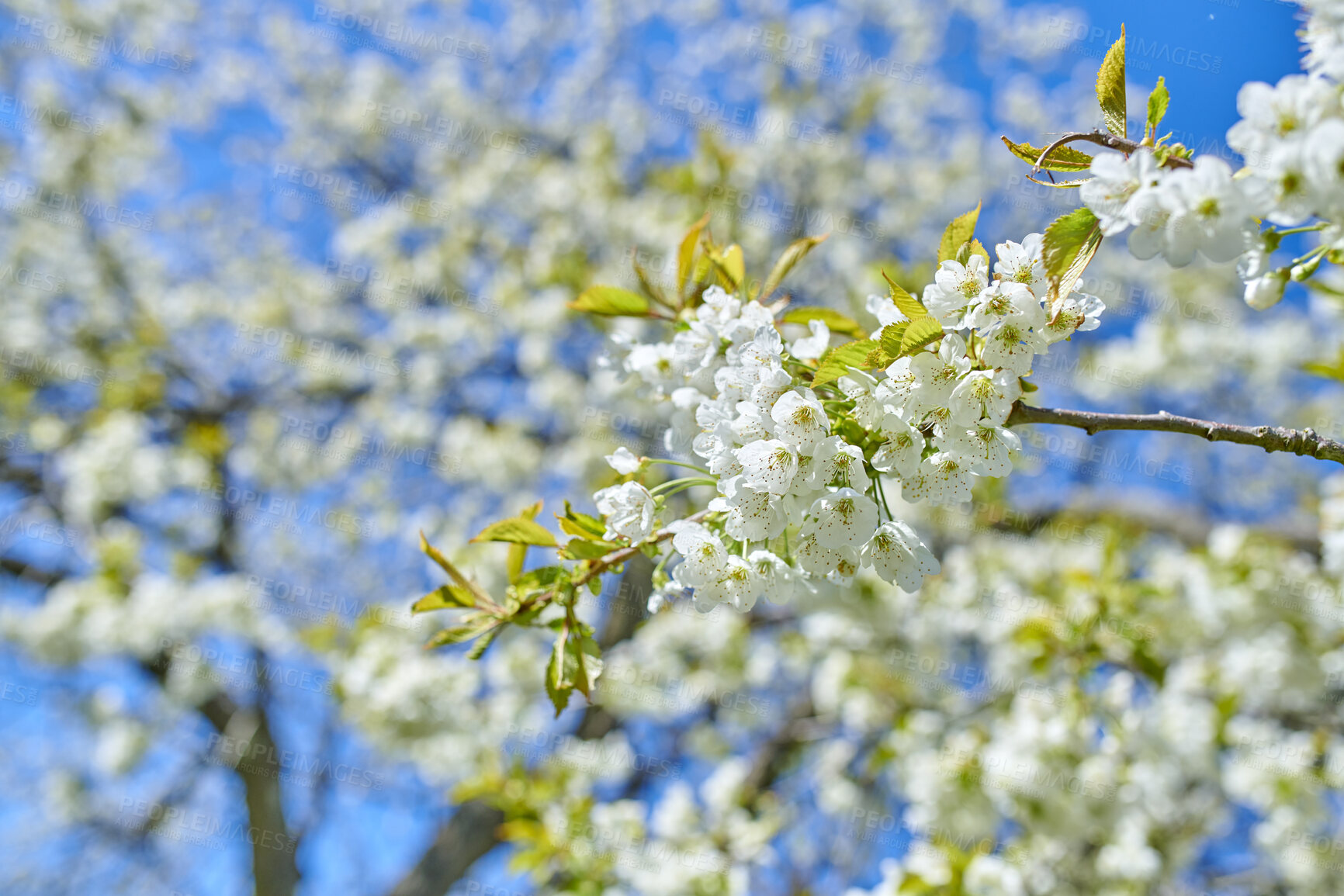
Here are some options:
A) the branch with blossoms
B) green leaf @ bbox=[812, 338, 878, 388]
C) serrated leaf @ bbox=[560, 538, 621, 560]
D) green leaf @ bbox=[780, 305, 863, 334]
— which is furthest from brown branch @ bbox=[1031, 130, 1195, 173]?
serrated leaf @ bbox=[560, 538, 621, 560]

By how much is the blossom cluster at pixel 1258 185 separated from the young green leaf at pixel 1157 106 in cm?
7

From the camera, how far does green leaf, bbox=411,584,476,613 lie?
3.10ft

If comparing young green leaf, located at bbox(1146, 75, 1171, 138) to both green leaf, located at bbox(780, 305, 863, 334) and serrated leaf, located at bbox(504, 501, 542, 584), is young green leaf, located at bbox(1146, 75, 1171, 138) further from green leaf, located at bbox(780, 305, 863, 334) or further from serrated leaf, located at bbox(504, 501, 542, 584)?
serrated leaf, located at bbox(504, 501, 542, 584)

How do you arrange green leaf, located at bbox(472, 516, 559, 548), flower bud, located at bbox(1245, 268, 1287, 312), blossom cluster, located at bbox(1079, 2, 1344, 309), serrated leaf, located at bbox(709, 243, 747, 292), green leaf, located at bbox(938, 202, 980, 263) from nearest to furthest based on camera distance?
blossom cluster, located at bbox(1079, 2, 1344, 309) → flower bud, located at bbox(1245, 268, 1287, 312) → green leaf, located at bbox(938, 202, 980, 263) → green leaf, located at bbox(472, 516, 559, 548) → serrated leaf, located at bbox(709, 243, 747, 292)

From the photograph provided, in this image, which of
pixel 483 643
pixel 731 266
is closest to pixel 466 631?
pixel 483 643

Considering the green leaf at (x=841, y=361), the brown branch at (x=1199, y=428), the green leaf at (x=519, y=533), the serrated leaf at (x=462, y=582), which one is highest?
the brown branch at (x=1199, y=428)

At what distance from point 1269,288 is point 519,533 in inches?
30.8

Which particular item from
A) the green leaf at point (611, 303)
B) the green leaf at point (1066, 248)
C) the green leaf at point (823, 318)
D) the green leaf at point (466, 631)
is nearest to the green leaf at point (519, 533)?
the green leaf at point (466, 631)

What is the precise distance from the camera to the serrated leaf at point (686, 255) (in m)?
1.08

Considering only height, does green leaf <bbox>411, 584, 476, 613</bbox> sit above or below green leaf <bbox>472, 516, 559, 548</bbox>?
below

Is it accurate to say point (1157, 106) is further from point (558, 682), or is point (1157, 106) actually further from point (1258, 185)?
point (558, 682)

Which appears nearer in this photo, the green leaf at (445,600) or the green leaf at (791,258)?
the green leaf at (445,600)

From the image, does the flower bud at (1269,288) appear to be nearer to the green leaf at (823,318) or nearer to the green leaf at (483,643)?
the green leaf at (823,318)

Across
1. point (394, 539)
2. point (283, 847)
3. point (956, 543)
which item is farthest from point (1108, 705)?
point (394, 539)
